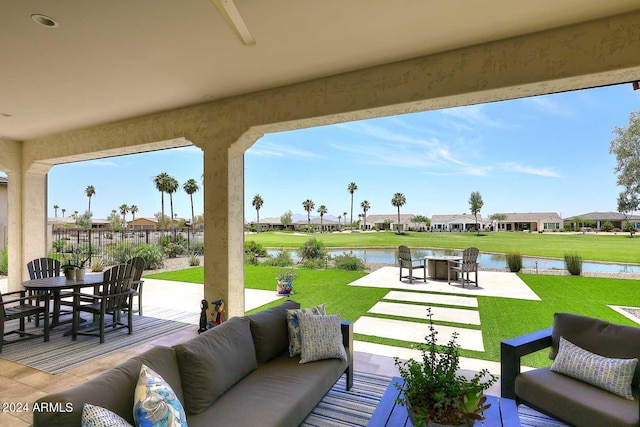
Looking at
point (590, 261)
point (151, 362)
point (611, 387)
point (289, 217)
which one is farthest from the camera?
point (289, 217)

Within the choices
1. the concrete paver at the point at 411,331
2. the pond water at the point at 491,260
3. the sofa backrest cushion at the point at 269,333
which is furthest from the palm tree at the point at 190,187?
the sofa backrest cushion at the point at 269,333

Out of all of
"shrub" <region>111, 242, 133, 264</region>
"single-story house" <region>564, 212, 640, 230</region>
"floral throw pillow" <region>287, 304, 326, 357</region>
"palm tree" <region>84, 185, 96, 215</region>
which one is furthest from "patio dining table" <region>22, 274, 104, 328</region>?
"palm tree" <region>84, 185, 96, 215</region>

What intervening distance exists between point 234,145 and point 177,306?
3.55 m

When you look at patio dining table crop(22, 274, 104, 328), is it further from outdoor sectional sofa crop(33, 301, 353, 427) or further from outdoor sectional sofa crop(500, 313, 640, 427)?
outdoor sectional sofa crop(500, 313, 640, 427)

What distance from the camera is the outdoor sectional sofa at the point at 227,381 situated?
1.42m

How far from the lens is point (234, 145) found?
418cm

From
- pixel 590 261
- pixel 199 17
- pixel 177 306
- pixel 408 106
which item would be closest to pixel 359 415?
pixel 408 106

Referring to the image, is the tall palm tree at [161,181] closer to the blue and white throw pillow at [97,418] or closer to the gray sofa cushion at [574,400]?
the blue and white throw pillow at [97,418]

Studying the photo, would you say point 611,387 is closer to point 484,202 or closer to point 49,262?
point 49,262

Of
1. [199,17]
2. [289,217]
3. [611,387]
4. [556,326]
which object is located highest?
[199,17]

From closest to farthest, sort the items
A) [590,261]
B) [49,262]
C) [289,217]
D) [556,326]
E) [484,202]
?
[556,326]
[49,262]
[590,261]
[484,202]
[289,217]

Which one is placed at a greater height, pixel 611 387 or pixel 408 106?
pixel 408 106

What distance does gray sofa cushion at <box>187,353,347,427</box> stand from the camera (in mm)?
1762

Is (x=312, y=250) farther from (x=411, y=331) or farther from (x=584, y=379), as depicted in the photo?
(x=584, y=379)
